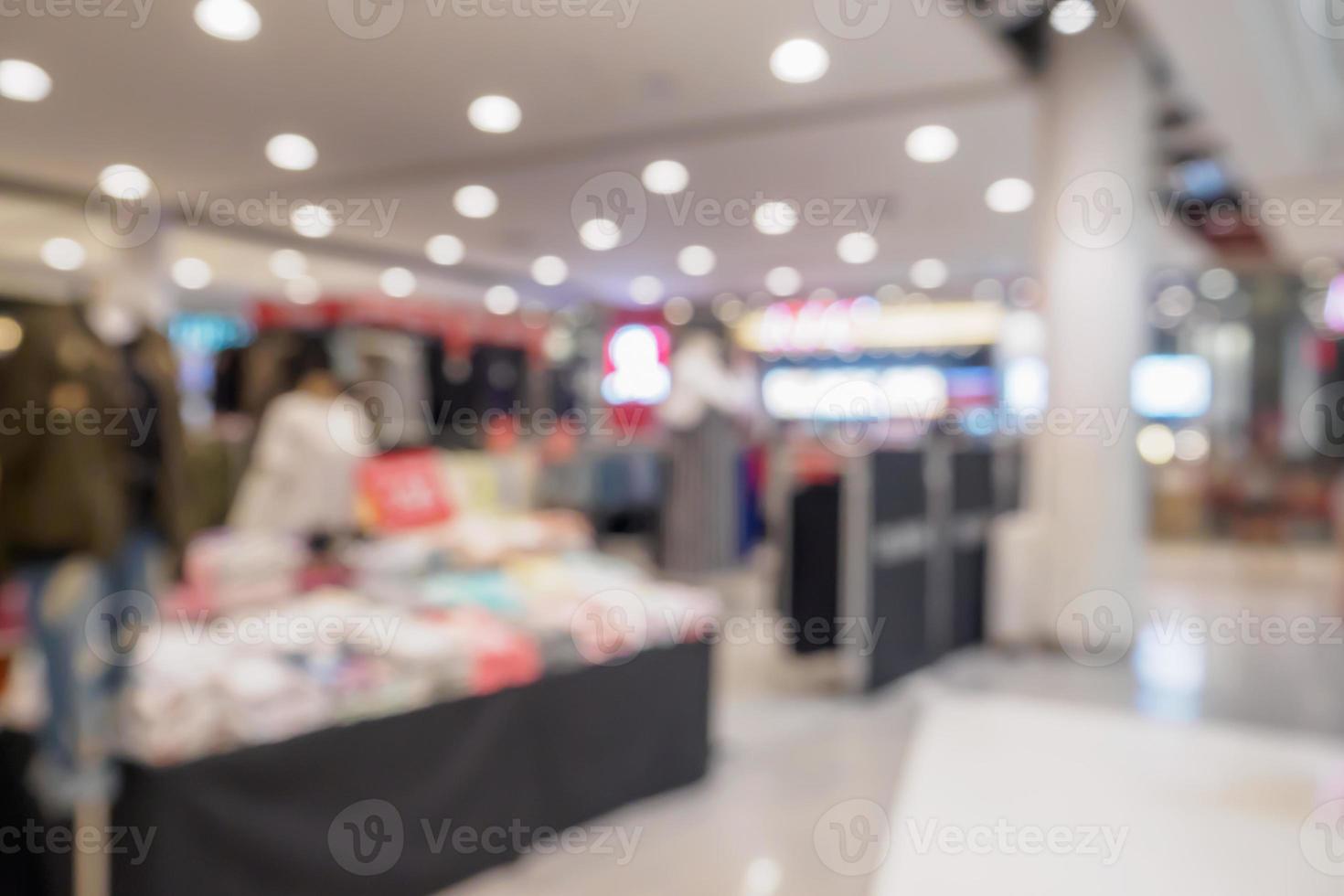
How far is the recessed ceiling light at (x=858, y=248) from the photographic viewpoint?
25.4ft

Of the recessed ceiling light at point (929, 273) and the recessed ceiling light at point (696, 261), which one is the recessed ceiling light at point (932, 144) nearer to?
the recessed ceiling light at point (696, 261)

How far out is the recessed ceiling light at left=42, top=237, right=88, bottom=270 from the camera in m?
2.56

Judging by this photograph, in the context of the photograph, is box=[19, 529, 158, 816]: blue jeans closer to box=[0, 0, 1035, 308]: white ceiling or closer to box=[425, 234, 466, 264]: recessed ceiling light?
box=[0, 0, 1035, 308]: white ceiling

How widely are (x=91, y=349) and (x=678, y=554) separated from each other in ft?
18.8

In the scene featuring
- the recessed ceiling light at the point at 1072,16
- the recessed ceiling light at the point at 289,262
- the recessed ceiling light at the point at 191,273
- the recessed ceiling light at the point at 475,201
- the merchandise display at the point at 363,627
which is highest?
the recessed ceiling light at the point at 1072,16

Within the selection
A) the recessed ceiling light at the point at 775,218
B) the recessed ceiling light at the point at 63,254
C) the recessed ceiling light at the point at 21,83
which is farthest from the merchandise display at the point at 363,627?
the recessed ceiling light at the point at 775,218

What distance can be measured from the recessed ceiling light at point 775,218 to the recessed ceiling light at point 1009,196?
1366 mm

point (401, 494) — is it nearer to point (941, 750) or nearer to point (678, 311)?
point (941, 750)

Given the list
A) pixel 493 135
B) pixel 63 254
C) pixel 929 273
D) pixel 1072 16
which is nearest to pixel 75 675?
pixel 63 254

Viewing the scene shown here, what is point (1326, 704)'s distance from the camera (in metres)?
4.64

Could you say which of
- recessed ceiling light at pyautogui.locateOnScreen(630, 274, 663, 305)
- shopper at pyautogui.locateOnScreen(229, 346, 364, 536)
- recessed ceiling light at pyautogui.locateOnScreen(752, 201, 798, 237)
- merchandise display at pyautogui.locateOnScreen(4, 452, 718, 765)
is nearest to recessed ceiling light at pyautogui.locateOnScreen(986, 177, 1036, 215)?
recessed ceiling light at pyautogui.locateOnScreen(752, 201, 798, 237)

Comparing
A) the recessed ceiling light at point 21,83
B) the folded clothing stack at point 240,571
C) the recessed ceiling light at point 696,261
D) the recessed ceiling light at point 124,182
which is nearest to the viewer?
the recessed ceiling light at point 21,83

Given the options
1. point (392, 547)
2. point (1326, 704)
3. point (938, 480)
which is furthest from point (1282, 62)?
point (392, 547)

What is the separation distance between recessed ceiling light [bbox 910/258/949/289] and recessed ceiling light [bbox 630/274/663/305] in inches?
104
